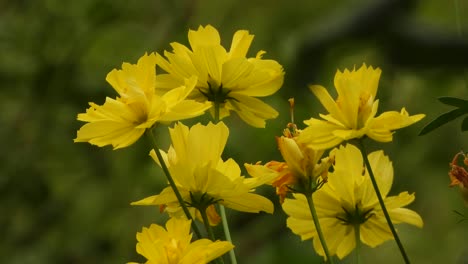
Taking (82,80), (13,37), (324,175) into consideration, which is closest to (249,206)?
(324,175)

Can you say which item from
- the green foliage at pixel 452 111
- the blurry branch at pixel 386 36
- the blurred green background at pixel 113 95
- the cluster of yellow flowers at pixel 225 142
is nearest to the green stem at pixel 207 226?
the cluster of yellow flowers at pixel 225 142

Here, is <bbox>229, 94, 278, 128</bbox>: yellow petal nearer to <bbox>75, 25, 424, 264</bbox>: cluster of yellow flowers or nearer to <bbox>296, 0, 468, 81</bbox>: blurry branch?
<bbox>75, 25, 424, 264</bbox>: cluster of yellow flowers

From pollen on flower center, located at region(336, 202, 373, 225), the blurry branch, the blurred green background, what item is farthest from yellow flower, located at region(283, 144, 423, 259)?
the blurry branch

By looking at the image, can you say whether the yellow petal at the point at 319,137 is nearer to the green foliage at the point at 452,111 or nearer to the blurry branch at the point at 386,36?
the green foliage at the point at 452,111

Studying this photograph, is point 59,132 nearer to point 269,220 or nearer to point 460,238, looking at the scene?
point 269,220

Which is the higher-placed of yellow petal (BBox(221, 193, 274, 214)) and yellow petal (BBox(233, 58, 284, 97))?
yellow petal (BBox(233, 58, 284, 97))
